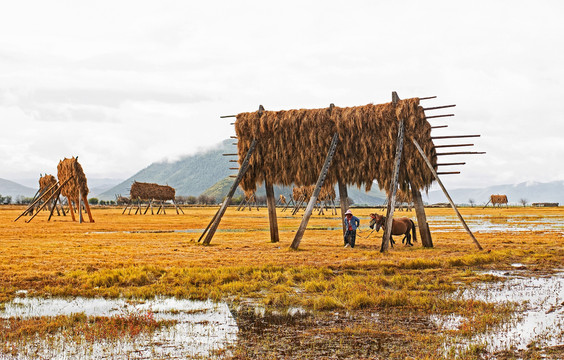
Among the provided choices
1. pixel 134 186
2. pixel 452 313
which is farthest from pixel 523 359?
pixel 134 186

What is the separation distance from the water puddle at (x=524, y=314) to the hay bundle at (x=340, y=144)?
7358 millimetres

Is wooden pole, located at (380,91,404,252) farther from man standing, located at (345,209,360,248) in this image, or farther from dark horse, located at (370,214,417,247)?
man standing, located at (345,209,360,248)

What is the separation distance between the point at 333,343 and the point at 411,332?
1185 mm

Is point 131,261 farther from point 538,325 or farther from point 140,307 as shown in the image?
point 538,325

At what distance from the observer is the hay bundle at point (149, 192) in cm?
6631

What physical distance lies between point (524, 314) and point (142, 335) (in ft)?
18.5

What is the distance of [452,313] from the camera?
7.21 m

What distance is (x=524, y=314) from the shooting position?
23.2ft

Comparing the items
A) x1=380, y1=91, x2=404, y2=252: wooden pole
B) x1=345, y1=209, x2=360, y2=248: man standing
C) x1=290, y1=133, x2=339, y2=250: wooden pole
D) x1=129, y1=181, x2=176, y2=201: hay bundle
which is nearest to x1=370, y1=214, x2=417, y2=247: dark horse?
x1=345, y1=209, x2=360, y2=248: man standing

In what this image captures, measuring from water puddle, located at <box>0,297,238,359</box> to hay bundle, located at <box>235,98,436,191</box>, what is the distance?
11.0 meters

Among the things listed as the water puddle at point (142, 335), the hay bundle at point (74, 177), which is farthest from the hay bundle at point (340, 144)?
the hay bundle at point (74, 177)

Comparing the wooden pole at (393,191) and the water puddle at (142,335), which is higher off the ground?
the wooden pole at (393,191)

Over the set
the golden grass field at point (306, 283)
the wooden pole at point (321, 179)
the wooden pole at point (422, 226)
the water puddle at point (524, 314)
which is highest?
the wooden pole at point (321, 179)

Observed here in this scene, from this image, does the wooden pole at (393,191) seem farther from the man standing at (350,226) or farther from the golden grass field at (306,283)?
the man standing at (350,226)
